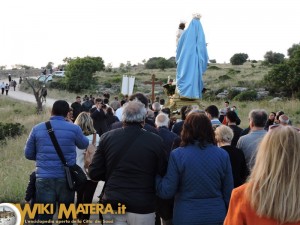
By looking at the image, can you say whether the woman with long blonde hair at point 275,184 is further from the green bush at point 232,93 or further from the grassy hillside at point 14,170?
the green bush at point 232,93

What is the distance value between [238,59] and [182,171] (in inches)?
2766

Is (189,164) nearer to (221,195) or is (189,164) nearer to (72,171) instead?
(221,195)

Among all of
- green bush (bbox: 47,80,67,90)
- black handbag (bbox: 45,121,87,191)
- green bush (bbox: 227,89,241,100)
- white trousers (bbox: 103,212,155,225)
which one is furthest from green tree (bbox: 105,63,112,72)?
white trousers (bbox: 103,212,155,225)

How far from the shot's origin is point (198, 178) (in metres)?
4.26

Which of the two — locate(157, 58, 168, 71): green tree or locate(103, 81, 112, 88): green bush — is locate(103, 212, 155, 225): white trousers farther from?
locate(157, 58, 168, 71): green tree

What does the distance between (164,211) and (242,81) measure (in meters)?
38.2

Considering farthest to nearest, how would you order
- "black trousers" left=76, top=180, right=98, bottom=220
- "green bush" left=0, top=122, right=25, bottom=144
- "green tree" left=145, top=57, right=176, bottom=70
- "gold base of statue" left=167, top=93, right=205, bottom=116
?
"green tree" left=145, top=57, right=176, bottom=70 < "green bush" left=0, top=122, right=25, bottom=144 < "gold base of statue" left=167, top=93, right=205, bottom=116 < "black trousers" left=76, top=180, right=98, bottom=220

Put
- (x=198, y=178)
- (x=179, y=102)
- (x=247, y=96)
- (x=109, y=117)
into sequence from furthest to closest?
(x=247, y=96)
(x=179, y=102)
(x=109, y=117)
(x=198, y=178)

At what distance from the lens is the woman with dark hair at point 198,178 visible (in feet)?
14.0

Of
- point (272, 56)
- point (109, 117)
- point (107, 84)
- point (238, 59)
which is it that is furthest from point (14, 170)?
point (238, 59)

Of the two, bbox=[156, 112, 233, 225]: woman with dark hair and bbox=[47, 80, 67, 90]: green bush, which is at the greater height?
bbox=[156, 112, 233, 225]: woman with dark hair

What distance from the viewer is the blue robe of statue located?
1505 cm

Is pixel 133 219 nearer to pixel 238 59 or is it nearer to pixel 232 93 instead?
pixel 232 93

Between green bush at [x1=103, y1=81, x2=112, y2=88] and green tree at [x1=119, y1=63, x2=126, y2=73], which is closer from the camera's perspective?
green bush at [x1=103, y1=81, x2=112, y2=88]
